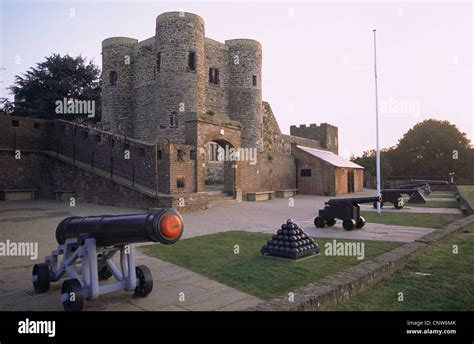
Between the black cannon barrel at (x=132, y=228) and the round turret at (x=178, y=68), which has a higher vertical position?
the round turret at (x=178, y=68)

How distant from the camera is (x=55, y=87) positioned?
98.0 ft

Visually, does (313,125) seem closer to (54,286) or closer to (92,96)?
(92,96)

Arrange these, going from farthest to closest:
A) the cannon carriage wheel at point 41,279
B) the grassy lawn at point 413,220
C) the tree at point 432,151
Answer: the tree at point 432,151 < the grassy lawn at point 413,220 < the cannon carriage wheel at point 41,279

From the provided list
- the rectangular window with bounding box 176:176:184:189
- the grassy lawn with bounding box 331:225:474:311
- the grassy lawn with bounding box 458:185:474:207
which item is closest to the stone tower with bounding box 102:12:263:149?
the rectangular window with bounding box 176:176:184:189

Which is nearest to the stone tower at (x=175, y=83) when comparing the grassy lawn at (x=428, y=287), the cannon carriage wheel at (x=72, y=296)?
the grassy lawn at (x=428, y=287)

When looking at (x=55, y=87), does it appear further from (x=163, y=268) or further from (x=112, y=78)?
(x=163, y=268)

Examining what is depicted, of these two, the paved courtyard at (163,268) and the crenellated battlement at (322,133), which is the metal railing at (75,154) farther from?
the crenellated battlement at (322,133)

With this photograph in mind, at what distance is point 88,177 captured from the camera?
54.3 feet

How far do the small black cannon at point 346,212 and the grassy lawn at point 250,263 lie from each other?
1840 millimetres

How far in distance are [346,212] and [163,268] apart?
5.83m

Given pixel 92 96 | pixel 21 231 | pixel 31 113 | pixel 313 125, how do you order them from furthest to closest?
pixel 313 125 → pixel 92 96 → pixel 31 113 → pixel 21 231

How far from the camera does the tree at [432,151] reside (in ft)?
149
